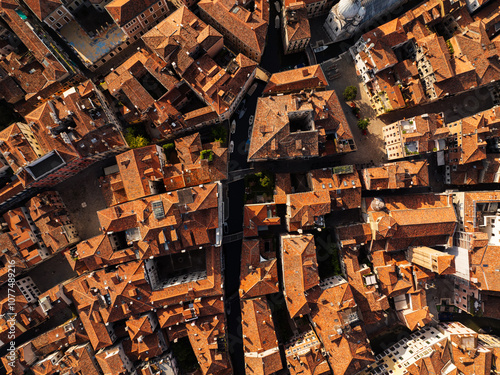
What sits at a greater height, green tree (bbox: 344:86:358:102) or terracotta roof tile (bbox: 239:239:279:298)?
green tree (bbox: 344:86:358:102)

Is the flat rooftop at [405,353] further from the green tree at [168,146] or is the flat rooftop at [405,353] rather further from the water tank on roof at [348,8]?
the water tank on roof at [348,8]

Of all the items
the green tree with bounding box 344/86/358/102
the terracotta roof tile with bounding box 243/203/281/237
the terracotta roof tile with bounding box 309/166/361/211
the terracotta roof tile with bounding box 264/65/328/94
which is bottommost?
the terracotta roof tile with bounding box 243/203/281/237

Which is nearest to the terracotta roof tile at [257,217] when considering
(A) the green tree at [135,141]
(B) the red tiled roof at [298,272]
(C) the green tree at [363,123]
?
Result: (B) the red tiled roof at [298,272]

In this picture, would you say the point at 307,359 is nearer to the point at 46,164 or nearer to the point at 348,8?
the point at 46,164

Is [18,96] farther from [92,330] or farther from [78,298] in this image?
[92,330]

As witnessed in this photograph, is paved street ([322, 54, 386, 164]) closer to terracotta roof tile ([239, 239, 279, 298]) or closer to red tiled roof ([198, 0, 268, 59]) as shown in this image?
red tiled roof ([198, 0, 268, 59])

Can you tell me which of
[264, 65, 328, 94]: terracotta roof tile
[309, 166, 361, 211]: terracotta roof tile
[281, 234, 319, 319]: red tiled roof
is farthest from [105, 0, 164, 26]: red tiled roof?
[281, 234, 319, 319]: red tiled roof

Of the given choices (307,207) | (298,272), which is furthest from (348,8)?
(298,272)
